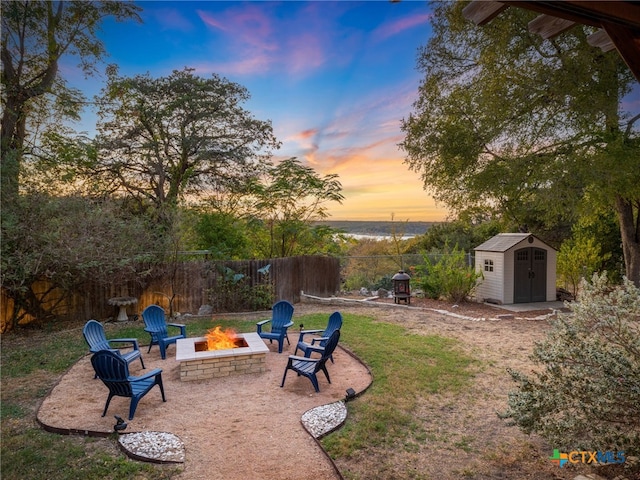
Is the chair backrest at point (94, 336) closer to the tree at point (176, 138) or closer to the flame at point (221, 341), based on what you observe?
the flame at point (221, 341)

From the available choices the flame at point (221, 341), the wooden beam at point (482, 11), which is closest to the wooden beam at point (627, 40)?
the wooden beam at point (482, 11)

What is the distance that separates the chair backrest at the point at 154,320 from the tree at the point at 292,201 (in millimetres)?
6694

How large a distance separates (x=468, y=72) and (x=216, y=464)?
518 inches

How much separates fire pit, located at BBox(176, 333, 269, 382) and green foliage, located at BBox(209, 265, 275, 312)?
4456mm

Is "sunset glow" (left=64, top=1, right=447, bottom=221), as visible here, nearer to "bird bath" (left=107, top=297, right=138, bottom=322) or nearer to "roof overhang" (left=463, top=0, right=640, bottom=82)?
"roof overhang" (left=463, top=0, right=640, bottom=82)

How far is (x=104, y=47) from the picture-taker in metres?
11.2

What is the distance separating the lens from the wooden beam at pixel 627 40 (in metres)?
2.01

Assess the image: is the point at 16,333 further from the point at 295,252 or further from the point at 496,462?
the point at 496,462

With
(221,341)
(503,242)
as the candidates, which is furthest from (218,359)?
(503,242)

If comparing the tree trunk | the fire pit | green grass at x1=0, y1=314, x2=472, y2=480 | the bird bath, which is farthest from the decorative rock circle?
the tree trunk

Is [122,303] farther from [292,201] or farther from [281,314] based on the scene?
[292,201]

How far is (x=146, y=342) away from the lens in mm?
7895

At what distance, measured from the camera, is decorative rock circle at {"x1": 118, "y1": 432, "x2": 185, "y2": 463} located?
11.8 feet

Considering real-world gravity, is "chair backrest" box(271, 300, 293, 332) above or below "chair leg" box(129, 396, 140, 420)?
above
